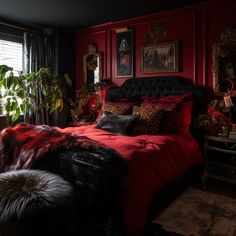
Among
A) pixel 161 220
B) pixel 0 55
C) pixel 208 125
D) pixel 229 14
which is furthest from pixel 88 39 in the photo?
pixel 161 220

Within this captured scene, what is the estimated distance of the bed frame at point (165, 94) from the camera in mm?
2396

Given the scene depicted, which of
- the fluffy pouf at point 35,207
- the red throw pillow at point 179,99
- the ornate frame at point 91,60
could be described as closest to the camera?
the fluffy pouf at point 35,207

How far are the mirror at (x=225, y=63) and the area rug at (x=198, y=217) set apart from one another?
1406 millimetres

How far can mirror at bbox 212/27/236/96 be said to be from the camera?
326cm

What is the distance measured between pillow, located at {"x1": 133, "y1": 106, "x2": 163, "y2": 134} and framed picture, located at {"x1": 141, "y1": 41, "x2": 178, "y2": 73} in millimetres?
1000

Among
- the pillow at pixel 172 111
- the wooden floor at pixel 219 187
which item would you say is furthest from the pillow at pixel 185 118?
the wooden floor at pixel 219 187

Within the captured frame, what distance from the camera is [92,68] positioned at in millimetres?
4852

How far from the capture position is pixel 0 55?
14.0ft

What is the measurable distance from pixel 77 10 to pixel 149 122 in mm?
2095

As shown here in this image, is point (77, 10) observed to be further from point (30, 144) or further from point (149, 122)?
point (30, 144)

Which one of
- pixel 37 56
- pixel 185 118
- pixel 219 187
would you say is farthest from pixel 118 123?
pixel 37 56

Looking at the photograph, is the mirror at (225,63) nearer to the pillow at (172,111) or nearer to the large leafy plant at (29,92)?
the pillow at (172,111)

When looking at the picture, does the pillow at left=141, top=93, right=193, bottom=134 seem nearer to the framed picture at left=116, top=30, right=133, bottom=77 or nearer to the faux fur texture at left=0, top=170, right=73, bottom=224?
the framed picture at left=116, top=30, right=133, bottom=77

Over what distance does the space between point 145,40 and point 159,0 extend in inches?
31.5
